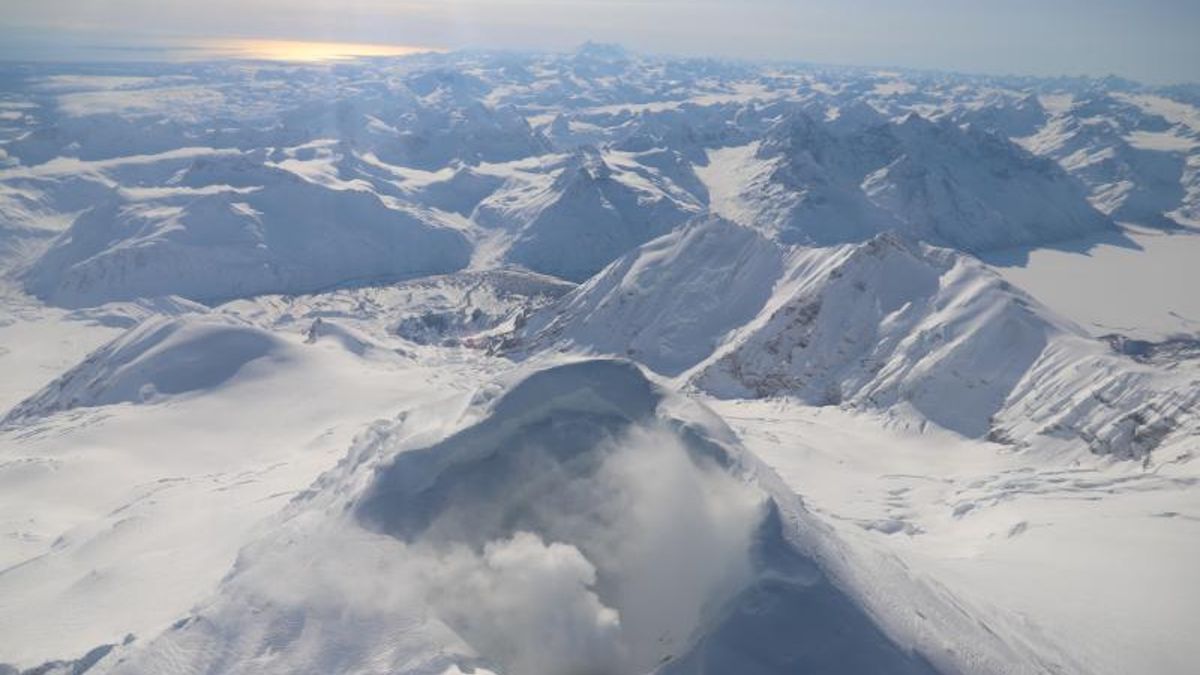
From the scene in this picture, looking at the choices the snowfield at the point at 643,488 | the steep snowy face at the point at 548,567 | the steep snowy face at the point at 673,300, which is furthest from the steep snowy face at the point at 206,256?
the steep snowy face at the point at 548,567

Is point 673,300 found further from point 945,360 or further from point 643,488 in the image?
point 643,488

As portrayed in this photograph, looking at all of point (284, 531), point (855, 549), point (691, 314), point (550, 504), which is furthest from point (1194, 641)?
point (691, 314)

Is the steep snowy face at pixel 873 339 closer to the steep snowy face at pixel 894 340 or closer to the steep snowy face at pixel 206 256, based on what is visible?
the steep snowy face at pixel 894 340

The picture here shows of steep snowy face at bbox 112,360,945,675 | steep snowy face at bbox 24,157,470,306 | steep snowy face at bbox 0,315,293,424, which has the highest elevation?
steep snowy face at bbox 112,360,945,675

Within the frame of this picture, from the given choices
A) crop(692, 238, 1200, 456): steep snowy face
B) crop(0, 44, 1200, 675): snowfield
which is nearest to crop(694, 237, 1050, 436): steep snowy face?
crop(692, 238, 1200, 456): steep snowy face

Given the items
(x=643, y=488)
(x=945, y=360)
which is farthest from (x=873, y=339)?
(x=643, y=488)

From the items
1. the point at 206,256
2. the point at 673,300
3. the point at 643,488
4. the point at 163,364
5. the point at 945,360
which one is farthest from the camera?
the point at 206,256

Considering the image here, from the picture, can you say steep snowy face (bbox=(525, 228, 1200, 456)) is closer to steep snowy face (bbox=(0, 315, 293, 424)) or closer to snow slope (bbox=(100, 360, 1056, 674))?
steep snowy face (bbox=(0, 315, 293, 424))
